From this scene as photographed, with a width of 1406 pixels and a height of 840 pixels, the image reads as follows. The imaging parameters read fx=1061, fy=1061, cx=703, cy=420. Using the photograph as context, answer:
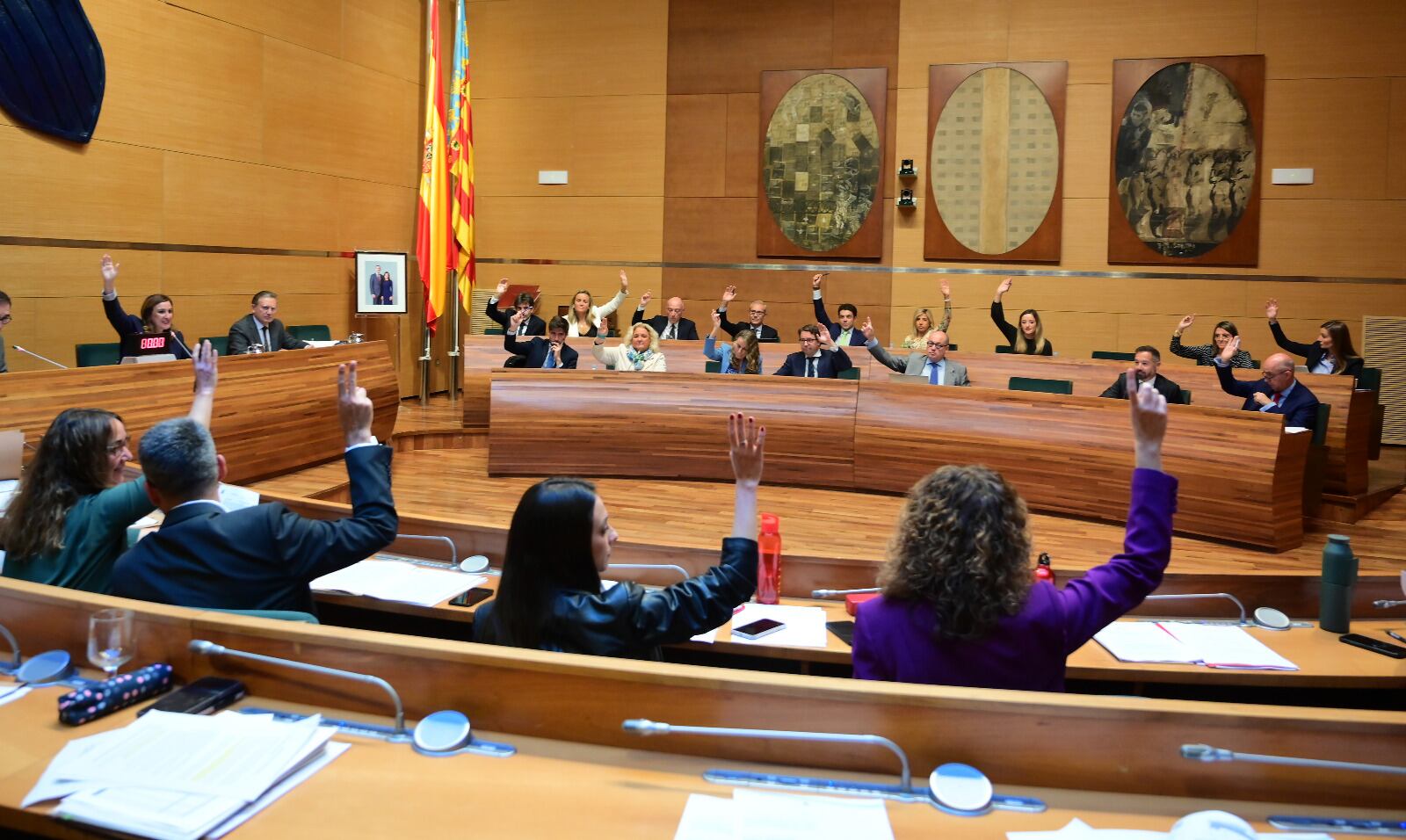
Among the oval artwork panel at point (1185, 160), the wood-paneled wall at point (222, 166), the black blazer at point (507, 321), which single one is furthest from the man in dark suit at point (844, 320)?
the wood-paneled wall at point (222, 166)

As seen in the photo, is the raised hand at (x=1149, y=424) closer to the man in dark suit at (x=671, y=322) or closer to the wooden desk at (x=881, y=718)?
the wooden desk at (x=881, y=718)

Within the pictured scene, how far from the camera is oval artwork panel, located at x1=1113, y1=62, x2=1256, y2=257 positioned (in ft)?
31.3

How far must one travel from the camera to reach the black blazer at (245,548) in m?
2.25

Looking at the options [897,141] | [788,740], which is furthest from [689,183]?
[788,740]

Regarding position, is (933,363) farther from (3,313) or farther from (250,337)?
(3,313)

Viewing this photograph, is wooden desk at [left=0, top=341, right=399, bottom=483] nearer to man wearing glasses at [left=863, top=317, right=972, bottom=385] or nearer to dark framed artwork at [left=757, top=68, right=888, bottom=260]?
man wearing glasses at [left=863, top=317, right=972, bottom=385]

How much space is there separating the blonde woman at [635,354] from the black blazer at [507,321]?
1418 mm

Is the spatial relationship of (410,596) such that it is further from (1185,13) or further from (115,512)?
(1185,13)

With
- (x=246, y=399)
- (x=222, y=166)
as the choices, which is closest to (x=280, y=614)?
(x=246, y=399)

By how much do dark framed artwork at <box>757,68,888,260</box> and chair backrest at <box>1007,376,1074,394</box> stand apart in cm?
358

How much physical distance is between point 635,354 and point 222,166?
12.6ft

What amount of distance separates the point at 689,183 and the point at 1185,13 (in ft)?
16.0

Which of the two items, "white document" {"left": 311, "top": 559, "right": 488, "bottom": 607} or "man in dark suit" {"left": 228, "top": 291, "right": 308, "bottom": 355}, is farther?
"man in dark suit" {"left": 228, "top": 291, "right": 308, "bottom": 355}

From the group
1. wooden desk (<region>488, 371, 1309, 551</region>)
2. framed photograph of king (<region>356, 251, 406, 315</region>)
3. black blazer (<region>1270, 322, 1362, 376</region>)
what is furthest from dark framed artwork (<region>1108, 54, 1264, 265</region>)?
framed photograph of king (<region>356, 251, 406, 315</region>)
